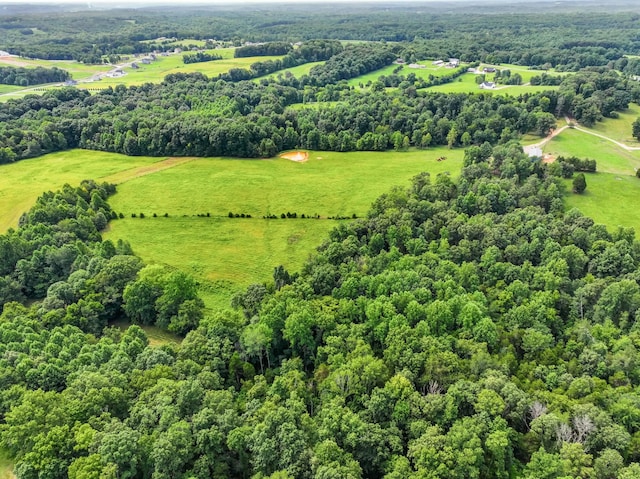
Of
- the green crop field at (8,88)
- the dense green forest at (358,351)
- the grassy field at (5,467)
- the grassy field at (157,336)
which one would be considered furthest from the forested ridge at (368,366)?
the green crop field at (8,88)

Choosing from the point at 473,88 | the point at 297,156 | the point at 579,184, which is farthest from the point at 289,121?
the point at 579,184

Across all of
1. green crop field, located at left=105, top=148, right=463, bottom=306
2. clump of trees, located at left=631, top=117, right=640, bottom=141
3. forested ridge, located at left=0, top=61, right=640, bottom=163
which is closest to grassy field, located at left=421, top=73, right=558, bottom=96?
forested ridge, located at left=0, top=61, right=640, bottom=163

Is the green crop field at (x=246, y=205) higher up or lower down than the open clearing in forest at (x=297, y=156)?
lower down

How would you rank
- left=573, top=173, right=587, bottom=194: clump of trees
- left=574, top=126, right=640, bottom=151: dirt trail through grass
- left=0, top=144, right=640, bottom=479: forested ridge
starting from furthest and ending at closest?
left=574, top=126, right=640, bottom=151: dirt trail through grass
left=573, top=173, right=587, bottom=194: clump of trees
left=0, top=144, right=640, bottom=479: forested ridge

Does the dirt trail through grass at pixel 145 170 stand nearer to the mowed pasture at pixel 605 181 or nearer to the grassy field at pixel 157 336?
the grassy field at pixel 157 336

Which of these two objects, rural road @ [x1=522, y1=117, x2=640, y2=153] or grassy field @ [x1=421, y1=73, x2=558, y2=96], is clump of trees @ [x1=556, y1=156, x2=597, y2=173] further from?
grassy field @ [x1=421, y1=73, x2=558, y2=96]
